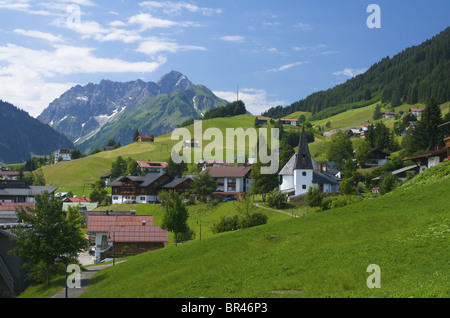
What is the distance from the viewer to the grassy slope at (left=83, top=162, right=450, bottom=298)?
17.5 m

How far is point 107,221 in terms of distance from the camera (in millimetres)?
54406

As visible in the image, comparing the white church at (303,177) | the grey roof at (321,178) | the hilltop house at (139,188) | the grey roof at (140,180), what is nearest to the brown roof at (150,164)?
the grey roof at (140,180)

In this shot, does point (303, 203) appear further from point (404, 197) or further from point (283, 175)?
point (404, 197)

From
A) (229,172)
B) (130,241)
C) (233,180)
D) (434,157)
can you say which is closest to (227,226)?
(130,241)

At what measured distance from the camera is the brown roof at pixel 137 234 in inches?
1860

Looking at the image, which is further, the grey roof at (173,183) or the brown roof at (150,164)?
the brown roof at (150,164)

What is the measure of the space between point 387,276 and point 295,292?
4.07 meters

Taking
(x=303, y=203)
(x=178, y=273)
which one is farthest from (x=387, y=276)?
(x=303, y=203)

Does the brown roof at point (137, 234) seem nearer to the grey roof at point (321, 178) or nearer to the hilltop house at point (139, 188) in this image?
the grey roof at point (321, 178)

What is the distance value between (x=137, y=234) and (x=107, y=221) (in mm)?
8049

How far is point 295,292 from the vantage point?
56.6ft

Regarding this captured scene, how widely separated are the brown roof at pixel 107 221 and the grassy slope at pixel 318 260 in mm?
23615

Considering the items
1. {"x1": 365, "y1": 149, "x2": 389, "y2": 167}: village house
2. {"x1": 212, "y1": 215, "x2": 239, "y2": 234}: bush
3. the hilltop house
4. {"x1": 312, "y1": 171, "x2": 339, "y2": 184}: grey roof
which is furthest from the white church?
{"x1": 365, "y1": 149, "x2": 389, "y2": 167}: village house

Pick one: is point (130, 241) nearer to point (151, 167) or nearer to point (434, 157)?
point (434, 157)
